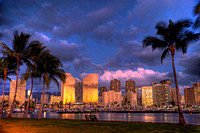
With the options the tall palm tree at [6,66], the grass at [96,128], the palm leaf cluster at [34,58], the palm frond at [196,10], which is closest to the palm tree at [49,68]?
the palm leaf cluster at [34,58]

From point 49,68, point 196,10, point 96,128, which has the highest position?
point 196,10

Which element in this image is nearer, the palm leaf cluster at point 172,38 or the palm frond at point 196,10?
the palm frond at point 196,10

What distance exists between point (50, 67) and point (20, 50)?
5.23 m

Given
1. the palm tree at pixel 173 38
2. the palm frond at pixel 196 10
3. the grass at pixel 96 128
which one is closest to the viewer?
the grass at pixel 96 128

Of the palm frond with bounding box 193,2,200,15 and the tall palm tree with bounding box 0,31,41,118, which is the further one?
the tall palm tree with bounding box 0,31,41,118

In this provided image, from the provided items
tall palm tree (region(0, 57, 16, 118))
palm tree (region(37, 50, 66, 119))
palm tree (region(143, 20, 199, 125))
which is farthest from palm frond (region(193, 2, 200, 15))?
tall palm tree (region(0, 57, 16, 118))

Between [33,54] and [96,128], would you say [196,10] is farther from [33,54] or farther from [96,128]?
[33,54]

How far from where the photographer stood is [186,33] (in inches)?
774

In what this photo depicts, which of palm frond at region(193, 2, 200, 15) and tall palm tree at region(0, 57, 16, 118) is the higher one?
palm frond at region(193, 2, 200, 15)

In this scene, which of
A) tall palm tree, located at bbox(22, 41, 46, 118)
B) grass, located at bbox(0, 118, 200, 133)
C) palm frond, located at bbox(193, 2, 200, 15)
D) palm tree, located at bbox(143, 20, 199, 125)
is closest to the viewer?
grass, located at bbox(0, 118, 200, 133)

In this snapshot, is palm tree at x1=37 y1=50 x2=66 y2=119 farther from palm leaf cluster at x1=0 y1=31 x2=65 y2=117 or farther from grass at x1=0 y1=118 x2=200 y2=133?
grass at x1=0 y1=118 x2=200 y2=133

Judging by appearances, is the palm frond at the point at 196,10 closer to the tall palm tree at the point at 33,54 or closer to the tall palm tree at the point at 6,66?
the tall palm tree at the point at 33,54

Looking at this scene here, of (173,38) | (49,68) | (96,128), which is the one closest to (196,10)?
(173,38)

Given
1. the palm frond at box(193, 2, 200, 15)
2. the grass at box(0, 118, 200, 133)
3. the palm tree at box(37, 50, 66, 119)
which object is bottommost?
the grass at box(0, 118, 200, 133)
